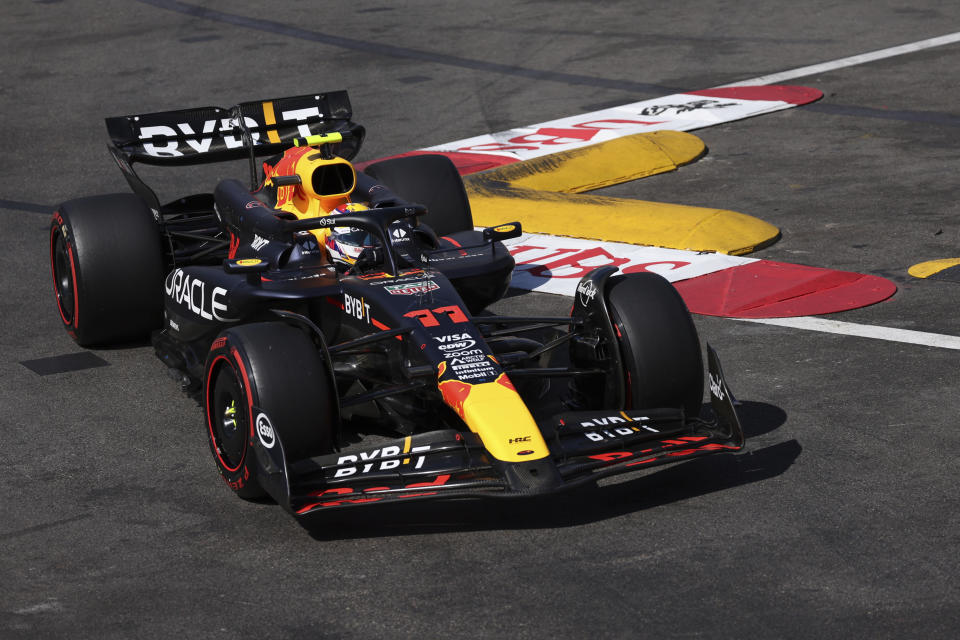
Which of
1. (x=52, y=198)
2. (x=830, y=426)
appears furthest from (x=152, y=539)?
(x=52, y=198)

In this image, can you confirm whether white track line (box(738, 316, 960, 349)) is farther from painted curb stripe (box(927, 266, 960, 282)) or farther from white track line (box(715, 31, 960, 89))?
white track line (box(715, 31, 960, 89))

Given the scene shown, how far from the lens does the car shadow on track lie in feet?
19.7

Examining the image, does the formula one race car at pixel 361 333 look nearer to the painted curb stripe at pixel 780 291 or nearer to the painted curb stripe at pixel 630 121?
the painted curb stripe at pixel 780 291

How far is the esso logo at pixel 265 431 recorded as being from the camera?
5.91m

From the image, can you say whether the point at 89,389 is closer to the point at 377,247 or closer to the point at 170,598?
the point at 377,247

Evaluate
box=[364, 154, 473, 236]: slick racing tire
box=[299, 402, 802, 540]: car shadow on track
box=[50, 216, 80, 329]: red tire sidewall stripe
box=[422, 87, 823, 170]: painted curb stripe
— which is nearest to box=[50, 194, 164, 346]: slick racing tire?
box=[50, 216, 80, 329]: red tire sidewall stripe

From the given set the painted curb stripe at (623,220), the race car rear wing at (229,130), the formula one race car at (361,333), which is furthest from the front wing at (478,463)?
the painted curb stripe at (623,220)

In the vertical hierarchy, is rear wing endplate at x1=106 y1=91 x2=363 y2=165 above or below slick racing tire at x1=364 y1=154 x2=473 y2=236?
above

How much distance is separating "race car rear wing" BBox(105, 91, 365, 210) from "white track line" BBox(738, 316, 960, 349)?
10.3 ft

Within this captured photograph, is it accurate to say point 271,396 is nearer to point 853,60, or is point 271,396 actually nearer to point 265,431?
point 265,431

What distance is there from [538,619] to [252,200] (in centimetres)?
394

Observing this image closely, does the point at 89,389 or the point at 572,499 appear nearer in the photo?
the point at 572,499

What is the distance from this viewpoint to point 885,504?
19.7 feet

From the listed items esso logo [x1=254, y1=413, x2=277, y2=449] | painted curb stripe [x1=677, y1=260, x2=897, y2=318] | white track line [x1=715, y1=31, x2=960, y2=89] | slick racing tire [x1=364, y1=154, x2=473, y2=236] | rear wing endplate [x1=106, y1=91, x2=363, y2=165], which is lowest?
painted curb stripe [x1=677, y1=260, x2=897, y2=318]
